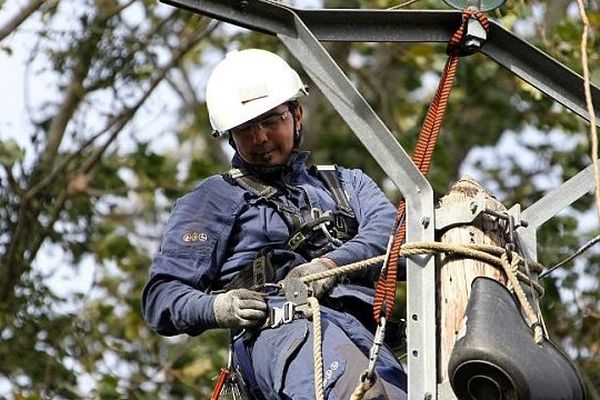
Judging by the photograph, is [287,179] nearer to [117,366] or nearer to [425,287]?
[425,287]

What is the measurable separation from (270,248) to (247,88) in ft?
1.87

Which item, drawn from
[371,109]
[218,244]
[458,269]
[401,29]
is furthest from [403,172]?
[218,244]

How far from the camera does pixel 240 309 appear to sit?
16.6 feet

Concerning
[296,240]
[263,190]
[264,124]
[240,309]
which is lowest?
[240,309]

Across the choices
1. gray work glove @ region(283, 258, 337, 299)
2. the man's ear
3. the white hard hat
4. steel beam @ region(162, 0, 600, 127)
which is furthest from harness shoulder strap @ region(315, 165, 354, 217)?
steel beam @ region(162, 0, 600, 127)

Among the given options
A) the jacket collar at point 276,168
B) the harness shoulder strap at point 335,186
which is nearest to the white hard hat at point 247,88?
the jacket collar at point 276,168

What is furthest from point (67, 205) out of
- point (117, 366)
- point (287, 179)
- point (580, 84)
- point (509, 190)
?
point (580, 84)

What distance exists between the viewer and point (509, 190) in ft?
40.3

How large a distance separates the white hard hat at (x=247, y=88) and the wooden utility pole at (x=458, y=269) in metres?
0.94

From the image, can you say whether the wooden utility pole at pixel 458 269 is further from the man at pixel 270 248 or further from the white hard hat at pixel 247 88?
the white hard hat at pixel 247 88

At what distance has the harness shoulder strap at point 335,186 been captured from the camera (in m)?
5.57

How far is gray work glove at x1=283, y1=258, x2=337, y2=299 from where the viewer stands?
16.8ft

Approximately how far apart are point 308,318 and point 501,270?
618 mm

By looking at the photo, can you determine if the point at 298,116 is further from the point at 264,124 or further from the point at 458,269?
the point at 458,269
